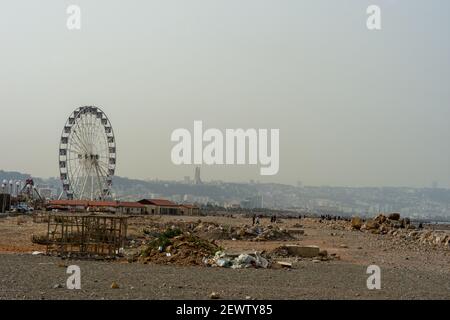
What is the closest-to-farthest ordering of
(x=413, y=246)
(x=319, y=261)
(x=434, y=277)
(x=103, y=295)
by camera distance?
(x=103, y=295), (x=434, y=277), (x=319, y=261), (x=413, y=246)

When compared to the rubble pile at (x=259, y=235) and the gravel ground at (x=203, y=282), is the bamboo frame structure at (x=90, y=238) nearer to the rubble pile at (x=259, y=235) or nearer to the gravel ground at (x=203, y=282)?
the gravel ground at (x=203, y=282)

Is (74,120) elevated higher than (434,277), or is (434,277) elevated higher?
(74,120)

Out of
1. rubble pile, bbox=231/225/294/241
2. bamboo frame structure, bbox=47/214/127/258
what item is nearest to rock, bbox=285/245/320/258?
bamboo frame structure, bbox=47/214/127/258

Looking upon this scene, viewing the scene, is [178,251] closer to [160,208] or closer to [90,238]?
[90,238]

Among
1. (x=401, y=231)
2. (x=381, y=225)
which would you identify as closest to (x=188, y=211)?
(x=381, y=225)
